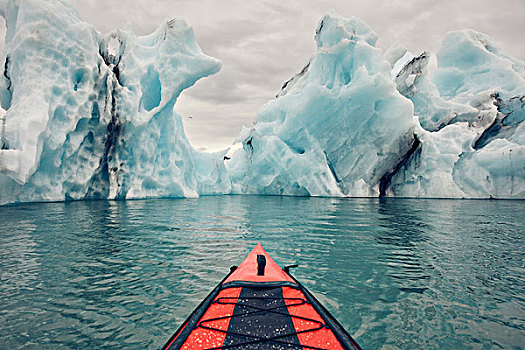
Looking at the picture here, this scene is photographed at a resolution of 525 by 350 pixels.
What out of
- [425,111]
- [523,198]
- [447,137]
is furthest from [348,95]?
[523,198]

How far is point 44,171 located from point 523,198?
29948 millimetres

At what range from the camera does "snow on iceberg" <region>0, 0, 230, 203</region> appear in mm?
11812

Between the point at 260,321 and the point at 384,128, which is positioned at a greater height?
the point at 384,128

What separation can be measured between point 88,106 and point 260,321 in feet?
49.1

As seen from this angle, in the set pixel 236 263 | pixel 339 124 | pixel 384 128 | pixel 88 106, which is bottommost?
pixel 236 263

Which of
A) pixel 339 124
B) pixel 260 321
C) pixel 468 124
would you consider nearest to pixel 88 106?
pixel 339 124

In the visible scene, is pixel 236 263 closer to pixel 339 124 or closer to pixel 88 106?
pixel 88 106

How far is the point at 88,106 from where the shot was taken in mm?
14008

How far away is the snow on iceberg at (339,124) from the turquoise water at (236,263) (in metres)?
13.4

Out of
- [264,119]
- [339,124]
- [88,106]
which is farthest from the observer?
[264,119]

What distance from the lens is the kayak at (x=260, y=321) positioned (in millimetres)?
1913

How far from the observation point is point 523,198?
2161 cm

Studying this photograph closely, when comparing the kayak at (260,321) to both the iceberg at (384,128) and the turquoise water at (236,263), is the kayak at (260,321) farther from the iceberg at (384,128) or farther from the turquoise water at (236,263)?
the iceberg at (384,128)

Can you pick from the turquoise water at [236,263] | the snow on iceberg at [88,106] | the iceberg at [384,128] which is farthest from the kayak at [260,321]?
the iceberg at [384,128]
